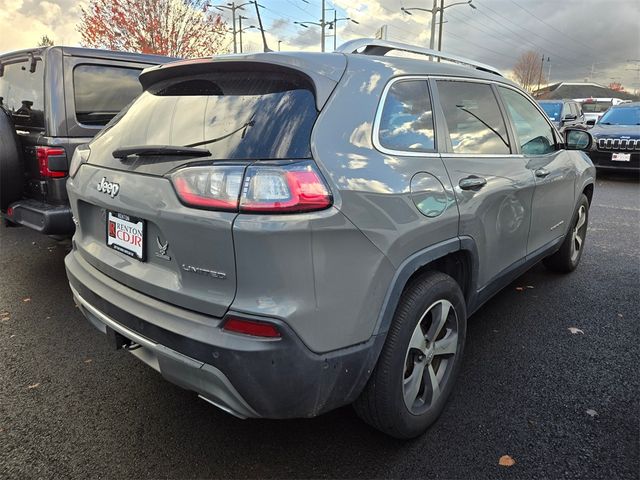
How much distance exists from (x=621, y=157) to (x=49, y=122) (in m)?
11.3

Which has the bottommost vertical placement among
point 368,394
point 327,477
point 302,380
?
point 327,477

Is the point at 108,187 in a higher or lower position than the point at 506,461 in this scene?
higher

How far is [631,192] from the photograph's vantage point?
32.1 ft

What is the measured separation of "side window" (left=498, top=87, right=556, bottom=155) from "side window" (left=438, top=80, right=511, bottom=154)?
26 cm

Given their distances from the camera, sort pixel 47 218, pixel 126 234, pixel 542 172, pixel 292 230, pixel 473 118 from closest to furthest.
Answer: pixel 292 230 → pixel 126 234 → pixel 473 118 → pixel 542 172 → pixel 47 218

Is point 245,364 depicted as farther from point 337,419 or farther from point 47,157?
point 47,157

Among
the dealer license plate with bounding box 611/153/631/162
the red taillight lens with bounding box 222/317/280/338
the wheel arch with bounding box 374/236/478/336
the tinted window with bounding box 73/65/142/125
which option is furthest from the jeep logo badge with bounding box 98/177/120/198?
the dealer license plate with bounding box 611/153/631/162

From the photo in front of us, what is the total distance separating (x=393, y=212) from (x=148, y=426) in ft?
5.40

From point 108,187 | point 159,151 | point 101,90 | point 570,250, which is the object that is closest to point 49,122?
point 101,90

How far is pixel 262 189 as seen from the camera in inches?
68.3

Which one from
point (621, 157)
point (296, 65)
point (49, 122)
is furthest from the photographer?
point (621, 157)

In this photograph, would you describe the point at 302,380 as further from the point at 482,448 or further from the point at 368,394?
the point at 482,448

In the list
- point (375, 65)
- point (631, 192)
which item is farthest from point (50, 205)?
point (631, 192)

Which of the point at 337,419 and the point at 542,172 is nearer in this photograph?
the point at 337,419
